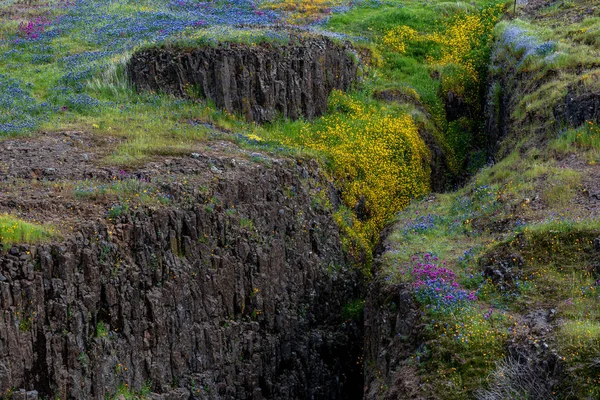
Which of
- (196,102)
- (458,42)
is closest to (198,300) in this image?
(196,102)

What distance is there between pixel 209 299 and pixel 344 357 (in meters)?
4.73

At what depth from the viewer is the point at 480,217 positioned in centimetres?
1959

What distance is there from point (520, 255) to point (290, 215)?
7099 mm

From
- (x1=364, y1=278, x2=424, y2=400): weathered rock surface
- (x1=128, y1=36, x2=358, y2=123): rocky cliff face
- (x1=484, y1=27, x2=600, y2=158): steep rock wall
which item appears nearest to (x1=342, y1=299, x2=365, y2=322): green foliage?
(x1=364, y1=278, x2=424, y2=400): weathered rock surface

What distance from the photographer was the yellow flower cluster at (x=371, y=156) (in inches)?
994

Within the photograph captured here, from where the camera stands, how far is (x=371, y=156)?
87.0 ft

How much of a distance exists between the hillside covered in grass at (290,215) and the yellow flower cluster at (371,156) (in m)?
0.10

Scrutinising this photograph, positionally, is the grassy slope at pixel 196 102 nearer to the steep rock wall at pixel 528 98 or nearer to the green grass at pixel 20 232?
the steep rock wall at pixel 528 98

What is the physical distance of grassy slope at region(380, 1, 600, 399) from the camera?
522 inches

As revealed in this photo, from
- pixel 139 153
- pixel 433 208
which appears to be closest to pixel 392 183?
pixel 433 208

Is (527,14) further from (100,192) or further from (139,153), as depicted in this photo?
(100,192)

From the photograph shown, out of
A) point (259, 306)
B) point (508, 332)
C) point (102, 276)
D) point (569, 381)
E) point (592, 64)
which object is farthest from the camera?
point (592, 64)

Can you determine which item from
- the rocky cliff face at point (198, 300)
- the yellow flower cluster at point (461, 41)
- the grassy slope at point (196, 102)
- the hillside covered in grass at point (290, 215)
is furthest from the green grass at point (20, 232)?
the yellow flower cluster at point (461, 41)

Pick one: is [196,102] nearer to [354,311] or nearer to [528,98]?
[354,311]
